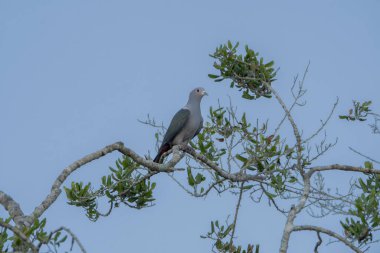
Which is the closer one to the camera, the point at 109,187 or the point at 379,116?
the point at 109,187

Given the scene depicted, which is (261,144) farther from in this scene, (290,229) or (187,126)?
(187,126)

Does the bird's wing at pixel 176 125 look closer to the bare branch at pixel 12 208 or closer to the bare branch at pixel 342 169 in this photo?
the bare branch at pixel 342 169

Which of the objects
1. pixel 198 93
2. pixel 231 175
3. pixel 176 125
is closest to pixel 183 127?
pixel 176 125

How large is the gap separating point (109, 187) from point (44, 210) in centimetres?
208

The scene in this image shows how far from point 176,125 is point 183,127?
4.4 inches

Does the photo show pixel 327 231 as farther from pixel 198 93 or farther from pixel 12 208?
pixel 198 93

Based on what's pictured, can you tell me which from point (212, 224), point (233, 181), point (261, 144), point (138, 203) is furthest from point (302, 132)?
point (138, 203)

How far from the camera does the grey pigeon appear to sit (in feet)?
30.8

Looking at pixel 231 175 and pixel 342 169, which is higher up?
pixel 342 169

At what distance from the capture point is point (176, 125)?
31.0ft

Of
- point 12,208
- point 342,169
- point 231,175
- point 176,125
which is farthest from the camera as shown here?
point 176,125

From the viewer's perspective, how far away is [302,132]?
286 inches

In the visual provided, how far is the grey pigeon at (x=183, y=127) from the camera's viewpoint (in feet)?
30.8

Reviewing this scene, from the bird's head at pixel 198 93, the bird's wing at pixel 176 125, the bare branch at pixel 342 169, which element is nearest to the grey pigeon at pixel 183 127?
the bird's wing at pixel 176 125
